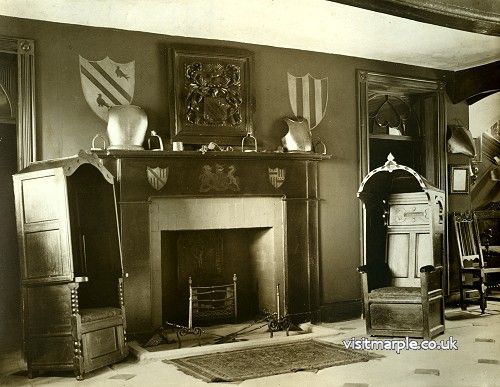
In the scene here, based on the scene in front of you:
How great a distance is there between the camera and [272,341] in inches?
206

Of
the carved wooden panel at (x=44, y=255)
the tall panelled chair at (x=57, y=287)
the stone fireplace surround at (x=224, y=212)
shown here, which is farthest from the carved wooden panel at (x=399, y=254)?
the carved wooden panel at (x=44, y=255)

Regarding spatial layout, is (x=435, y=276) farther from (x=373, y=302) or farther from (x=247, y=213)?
(x=247, y=213)

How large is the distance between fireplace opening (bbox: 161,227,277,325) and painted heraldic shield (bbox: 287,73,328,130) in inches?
53.8

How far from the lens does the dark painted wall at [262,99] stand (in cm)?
512

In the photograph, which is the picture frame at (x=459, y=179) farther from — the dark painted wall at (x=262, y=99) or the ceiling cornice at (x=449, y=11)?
the ceiling cornice at (x=449, y=11)

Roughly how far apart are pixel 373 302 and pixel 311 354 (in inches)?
37.1

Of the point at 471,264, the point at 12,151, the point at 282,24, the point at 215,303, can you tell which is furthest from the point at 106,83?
the point at 471,264

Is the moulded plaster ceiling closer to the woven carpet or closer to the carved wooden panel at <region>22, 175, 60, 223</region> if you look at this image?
the carved wooden panel at <region>22, 175, 60, 223</region>

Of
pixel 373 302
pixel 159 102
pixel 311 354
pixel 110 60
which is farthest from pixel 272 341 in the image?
pixel 110 60

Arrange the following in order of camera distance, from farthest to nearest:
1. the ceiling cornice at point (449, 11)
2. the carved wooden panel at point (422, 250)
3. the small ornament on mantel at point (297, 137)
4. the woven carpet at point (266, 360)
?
the small ornament on mantel at point (297, 137) → the carved wooden panel at point (422, 250) → the woven carpet at point (266, 360) → the ceiling cornice at point (449, 11)

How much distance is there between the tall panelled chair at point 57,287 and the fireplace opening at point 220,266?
1.00m

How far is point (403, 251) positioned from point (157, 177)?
8.74ft

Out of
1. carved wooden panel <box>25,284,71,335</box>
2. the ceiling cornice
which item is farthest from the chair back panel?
carved wooden panel <box>25,284,71,335</box>

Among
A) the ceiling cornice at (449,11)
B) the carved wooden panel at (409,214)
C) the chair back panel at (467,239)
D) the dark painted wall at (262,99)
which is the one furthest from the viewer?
the chair back panel at (467,239)
